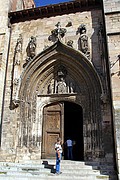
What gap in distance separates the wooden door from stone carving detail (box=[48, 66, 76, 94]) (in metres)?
0.60

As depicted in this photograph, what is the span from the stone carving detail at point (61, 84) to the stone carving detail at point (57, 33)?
4.13 feet

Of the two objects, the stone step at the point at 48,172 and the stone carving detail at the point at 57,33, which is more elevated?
the stone carving detail at the point at 57,33

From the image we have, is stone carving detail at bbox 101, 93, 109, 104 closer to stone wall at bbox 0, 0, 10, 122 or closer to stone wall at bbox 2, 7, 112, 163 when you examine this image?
stone wall at bbox 2, 7, 112, 163

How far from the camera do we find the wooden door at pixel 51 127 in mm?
7570

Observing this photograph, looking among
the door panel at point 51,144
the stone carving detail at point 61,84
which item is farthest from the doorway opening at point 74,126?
the door panel at point 51,144

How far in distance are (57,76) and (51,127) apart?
2158 millimetres

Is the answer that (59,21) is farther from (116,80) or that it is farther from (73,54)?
(116,80)

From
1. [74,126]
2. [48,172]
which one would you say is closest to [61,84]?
[74,126]

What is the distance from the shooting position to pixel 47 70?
8414 mm

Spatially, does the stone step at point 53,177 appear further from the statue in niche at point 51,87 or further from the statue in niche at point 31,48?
the statue in niche at point 31,48

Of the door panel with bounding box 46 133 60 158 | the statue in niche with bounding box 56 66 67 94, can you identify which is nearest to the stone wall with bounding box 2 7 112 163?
the door panel with bounding box 46 133 60 158

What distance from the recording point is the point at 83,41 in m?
7.90

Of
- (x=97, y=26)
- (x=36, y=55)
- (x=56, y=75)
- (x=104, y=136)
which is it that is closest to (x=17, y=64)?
(x=36, y=55)

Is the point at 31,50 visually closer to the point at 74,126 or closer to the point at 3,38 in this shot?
the point at 3,38
